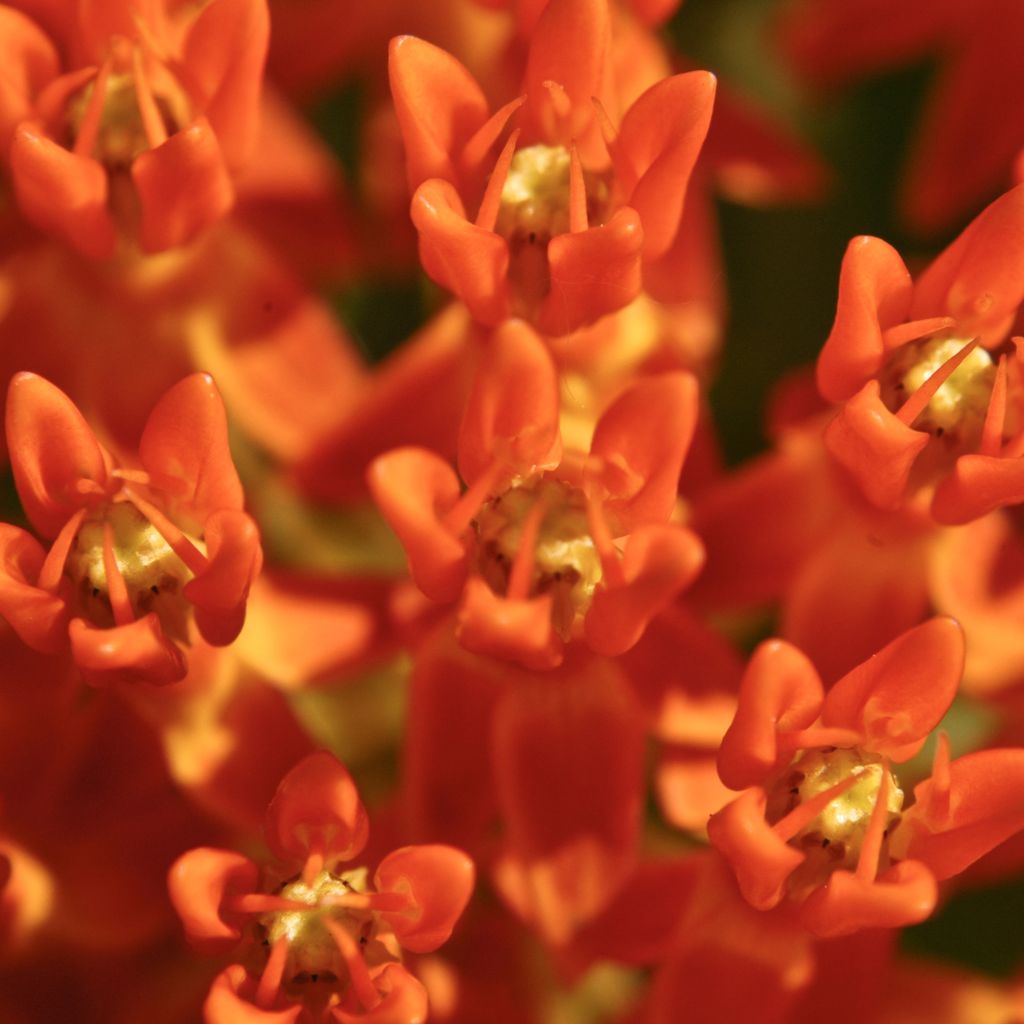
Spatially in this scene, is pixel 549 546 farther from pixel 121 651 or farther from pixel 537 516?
pixel 121 651

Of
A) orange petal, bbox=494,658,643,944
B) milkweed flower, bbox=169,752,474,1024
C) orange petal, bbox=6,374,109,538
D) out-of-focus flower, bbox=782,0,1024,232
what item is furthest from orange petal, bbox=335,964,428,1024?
out-of-focus flower, bbox=782,0,1024,232

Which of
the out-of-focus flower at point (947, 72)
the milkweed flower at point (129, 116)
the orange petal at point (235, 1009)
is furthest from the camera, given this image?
the out-of-focus flower at point (947, 72)

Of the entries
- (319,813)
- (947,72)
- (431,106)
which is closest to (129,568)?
(319,813)

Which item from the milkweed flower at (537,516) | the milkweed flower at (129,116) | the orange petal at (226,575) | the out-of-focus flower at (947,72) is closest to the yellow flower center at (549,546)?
the milkweed flower at (537,516)

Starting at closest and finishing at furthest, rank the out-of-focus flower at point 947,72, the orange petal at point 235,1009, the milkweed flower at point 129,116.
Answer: the orange petal at point 235,1009, the milkweed flower at point 129,116, the out-of-focus flower at point 947,72

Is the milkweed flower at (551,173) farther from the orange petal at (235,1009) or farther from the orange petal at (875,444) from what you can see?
the orange petal at (235,1009)

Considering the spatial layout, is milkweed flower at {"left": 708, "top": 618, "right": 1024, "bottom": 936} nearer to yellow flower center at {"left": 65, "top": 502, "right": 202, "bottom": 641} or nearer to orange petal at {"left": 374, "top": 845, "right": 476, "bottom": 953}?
orange petal at {"left": 374, "top": 845, "right": 476, "bottom": 953}
